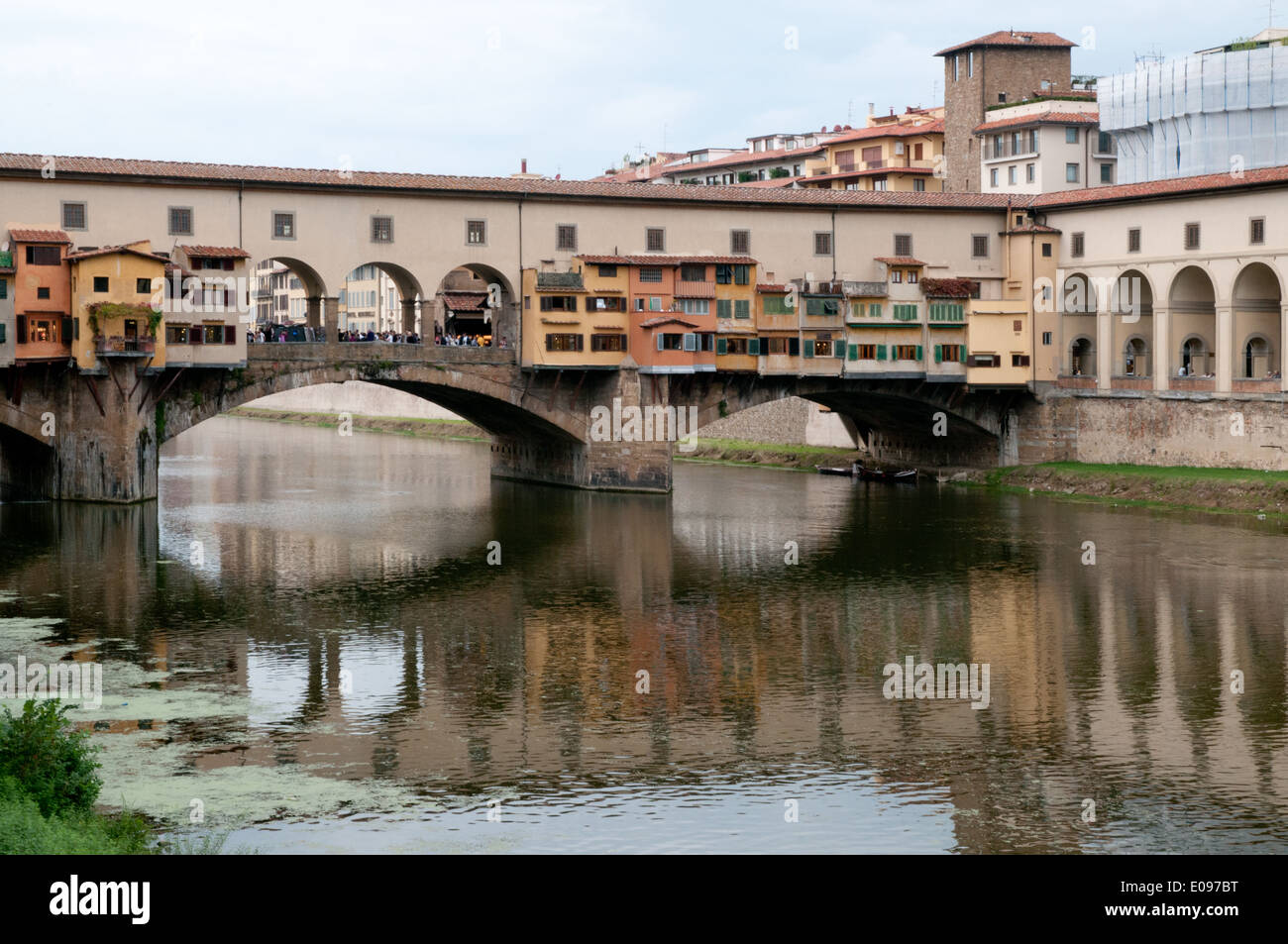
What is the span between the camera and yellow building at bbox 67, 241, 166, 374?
46938 millimetres

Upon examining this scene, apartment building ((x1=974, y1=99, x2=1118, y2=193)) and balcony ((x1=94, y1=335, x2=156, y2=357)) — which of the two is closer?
balcony ((x1=94, y1=335, x2=156, y2=357))

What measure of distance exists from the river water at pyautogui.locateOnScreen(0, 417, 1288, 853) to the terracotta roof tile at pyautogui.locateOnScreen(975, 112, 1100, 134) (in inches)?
1112

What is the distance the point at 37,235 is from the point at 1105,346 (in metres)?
34.2

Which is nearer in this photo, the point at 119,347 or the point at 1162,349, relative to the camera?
the point at 119,347

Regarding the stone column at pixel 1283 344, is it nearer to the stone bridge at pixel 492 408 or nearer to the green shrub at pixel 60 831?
the stone bridge at pixel 492 408

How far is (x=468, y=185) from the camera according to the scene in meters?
53.1

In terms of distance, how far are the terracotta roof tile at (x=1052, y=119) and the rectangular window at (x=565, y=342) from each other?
30.0m

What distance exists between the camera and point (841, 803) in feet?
68.3

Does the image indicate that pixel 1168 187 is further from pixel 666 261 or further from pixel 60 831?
pixel 60 831

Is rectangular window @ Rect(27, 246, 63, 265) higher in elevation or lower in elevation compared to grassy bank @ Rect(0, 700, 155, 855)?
higher

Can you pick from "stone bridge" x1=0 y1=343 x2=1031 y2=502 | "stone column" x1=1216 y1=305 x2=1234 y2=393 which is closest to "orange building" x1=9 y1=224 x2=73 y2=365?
"stone bridge" x1=0 y1=343 x2=1031 y2=502

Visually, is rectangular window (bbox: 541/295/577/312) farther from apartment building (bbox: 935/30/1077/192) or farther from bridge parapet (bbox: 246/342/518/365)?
apartment building (bbox: 935/30/1077/192)

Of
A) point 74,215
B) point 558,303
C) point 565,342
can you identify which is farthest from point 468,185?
point 74,215

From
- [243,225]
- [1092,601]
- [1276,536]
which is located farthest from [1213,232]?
[243,225]
